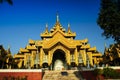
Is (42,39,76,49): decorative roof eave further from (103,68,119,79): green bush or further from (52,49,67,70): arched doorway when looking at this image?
(103,68,119,79): green bush

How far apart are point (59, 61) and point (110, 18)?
2053cm

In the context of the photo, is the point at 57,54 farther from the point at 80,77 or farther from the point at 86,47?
the point at 80,77

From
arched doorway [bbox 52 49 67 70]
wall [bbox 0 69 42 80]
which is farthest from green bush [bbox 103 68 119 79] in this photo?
arched doorway [bbox 52 49 67 70]

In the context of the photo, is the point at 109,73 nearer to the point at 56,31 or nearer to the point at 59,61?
the point at 59,61

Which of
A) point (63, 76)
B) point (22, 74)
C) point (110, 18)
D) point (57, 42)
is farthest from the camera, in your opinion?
point (57, 42)

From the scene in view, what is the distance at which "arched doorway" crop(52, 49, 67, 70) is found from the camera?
127 ft

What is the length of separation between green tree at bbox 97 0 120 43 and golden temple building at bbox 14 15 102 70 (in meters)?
15.2

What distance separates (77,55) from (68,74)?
31.1 feet

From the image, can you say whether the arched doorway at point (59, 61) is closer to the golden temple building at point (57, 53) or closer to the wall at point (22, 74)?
the golden temple building at point (57, 53)

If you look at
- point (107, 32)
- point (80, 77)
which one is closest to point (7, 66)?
point (80, 77)

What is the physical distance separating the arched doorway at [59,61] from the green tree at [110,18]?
18.5m

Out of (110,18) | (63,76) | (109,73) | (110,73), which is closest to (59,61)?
(63,76)

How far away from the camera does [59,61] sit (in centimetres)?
3925

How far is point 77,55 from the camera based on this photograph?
36812mm
